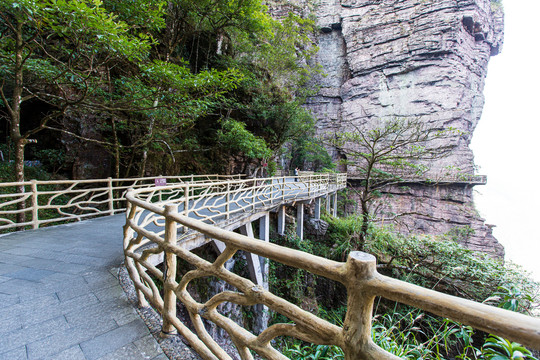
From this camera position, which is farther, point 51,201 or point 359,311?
point 51,201

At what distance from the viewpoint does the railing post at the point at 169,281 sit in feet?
5.19

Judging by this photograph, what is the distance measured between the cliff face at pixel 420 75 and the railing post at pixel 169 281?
18.2 m

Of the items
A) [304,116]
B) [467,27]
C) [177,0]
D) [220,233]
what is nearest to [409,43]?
[467,27]

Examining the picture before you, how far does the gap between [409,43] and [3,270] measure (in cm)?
2553

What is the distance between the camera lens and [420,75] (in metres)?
18.7

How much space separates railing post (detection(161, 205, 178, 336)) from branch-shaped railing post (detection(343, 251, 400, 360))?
1262 mm

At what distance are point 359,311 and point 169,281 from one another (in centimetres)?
138

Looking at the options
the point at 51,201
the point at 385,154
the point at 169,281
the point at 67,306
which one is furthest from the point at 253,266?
the point at 51,201

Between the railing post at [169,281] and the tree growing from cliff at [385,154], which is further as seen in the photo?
the tree growing from cliff at [385,154]

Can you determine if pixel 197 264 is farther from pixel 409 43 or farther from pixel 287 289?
pixel 409 43

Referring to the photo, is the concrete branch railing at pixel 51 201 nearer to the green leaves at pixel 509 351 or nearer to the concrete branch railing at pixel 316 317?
the concrete branch railing at pixel 316 317

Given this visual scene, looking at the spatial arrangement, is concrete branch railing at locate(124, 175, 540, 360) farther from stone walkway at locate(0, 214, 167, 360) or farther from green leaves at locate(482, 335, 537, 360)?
green leaves at locate(482, 335, 537, 360)

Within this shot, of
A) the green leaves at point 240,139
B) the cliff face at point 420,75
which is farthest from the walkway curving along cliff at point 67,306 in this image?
the cliff face at point 420,75

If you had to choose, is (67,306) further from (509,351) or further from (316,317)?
(509,351)
